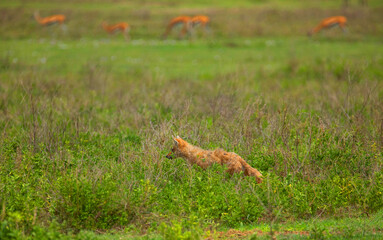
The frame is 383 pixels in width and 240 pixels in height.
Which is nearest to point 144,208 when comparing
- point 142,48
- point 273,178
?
point 273,178

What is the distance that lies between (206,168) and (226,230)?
4.71 feet

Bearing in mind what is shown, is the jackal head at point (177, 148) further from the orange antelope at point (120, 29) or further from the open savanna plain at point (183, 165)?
the orange antelope at point (120, 29)

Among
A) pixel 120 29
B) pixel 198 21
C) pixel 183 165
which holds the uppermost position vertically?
pixel 183 165

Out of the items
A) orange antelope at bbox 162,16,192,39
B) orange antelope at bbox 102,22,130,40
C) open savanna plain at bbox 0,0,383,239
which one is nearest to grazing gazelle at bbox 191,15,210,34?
orange antelope at bbox 162,16,192,39

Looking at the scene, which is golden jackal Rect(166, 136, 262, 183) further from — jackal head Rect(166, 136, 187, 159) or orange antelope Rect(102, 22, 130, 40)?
orange antelope Rect(102, 22, 130, 40)

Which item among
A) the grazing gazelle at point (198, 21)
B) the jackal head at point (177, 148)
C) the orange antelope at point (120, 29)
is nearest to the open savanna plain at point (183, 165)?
the jackal head at point (177, 148)

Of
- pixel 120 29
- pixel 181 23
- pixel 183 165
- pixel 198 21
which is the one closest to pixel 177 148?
pixel 183 165

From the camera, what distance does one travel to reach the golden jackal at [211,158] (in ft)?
25.8

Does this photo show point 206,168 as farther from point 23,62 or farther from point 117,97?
point 23,62

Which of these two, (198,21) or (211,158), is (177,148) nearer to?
(211,158)

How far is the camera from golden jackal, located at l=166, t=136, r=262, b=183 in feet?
25.8

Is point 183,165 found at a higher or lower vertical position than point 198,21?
higher

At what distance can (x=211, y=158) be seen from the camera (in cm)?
793

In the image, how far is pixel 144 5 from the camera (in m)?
43.4
